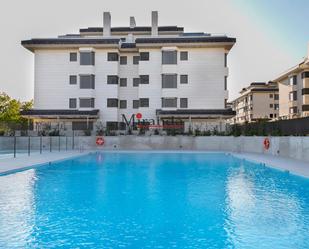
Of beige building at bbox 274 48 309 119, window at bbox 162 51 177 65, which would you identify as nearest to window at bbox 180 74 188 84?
window at bbox 162 51 177 65

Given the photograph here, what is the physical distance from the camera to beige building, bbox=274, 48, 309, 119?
5175cm

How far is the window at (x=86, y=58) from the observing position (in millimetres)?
43406

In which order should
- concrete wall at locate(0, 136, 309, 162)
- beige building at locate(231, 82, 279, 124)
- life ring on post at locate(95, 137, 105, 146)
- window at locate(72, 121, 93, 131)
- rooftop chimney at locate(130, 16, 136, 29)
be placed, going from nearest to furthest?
1. concrete wall at locate(0, 136, 309, 162)
2. life ring on post at locate(95, 137, 105, 146)
3. window at locate(72, 121, 93, 131)
4. rooftop chimney at locate(130, 16, 136, 29)
5. beige building at locate(231, 82, 279, 124)

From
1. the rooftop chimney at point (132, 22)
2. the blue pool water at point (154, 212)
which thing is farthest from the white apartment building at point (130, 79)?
the blue pool water at point (154, 212)

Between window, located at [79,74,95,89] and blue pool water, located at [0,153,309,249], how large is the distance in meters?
28.5

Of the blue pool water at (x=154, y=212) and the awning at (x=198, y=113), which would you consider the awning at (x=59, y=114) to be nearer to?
the awning at (x=198, y=113)

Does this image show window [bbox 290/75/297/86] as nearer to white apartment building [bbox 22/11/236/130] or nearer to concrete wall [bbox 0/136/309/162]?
white apartment building [bbox 22/11/236/130]

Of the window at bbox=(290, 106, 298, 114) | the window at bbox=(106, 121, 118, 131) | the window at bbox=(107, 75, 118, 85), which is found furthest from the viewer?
the window at bbox=(290, 106, 298, 114)

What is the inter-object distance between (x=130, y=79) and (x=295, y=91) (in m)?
26.9

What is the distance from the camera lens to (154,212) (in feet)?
30.3

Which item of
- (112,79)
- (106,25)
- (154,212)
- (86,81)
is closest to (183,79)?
(112,79)

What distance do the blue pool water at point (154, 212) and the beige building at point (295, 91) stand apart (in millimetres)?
39408

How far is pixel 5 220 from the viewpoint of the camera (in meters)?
8.33

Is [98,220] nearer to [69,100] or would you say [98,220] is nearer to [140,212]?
[140,212]
